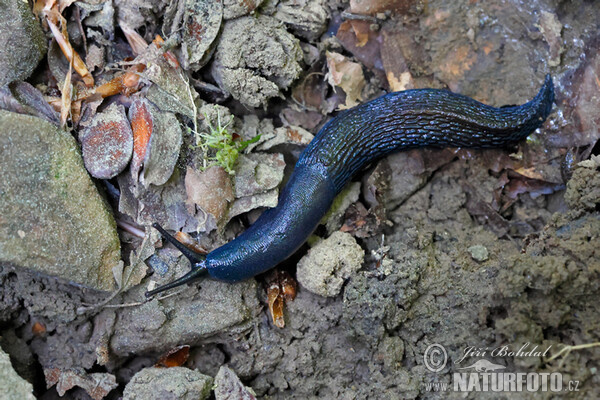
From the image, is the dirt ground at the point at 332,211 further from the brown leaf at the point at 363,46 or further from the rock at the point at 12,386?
the rock at the point at 12,386

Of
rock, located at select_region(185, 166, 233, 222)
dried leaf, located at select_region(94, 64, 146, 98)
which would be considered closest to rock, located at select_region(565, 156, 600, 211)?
rock, located at select_region(185, 166, 233, 222)

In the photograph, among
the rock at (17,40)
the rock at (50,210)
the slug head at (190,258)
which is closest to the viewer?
the rock at (50,210)

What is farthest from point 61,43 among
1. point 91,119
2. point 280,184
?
point 280,184

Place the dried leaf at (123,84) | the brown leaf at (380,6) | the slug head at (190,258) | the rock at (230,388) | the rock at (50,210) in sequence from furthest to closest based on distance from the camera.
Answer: the brown leaf at (380,6), the dried leaf at (123,84), the slug head at (190,258), the rock at (230,388), the rock at (50,210)

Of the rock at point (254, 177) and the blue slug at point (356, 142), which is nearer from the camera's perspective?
the blue slug at point (356, 142)

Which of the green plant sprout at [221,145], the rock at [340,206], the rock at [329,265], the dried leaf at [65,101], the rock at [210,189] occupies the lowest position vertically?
the rock at [329,265]

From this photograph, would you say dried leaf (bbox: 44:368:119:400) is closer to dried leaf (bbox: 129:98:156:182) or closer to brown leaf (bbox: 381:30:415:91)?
dried leaf (bbox: 129:98:156:182)

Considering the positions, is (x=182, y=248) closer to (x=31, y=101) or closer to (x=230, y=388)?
(x=230, y=388)

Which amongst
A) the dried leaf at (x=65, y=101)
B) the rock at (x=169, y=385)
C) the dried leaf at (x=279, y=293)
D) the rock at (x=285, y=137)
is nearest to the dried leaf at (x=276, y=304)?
the dried leaf at (x=279, y=293)
